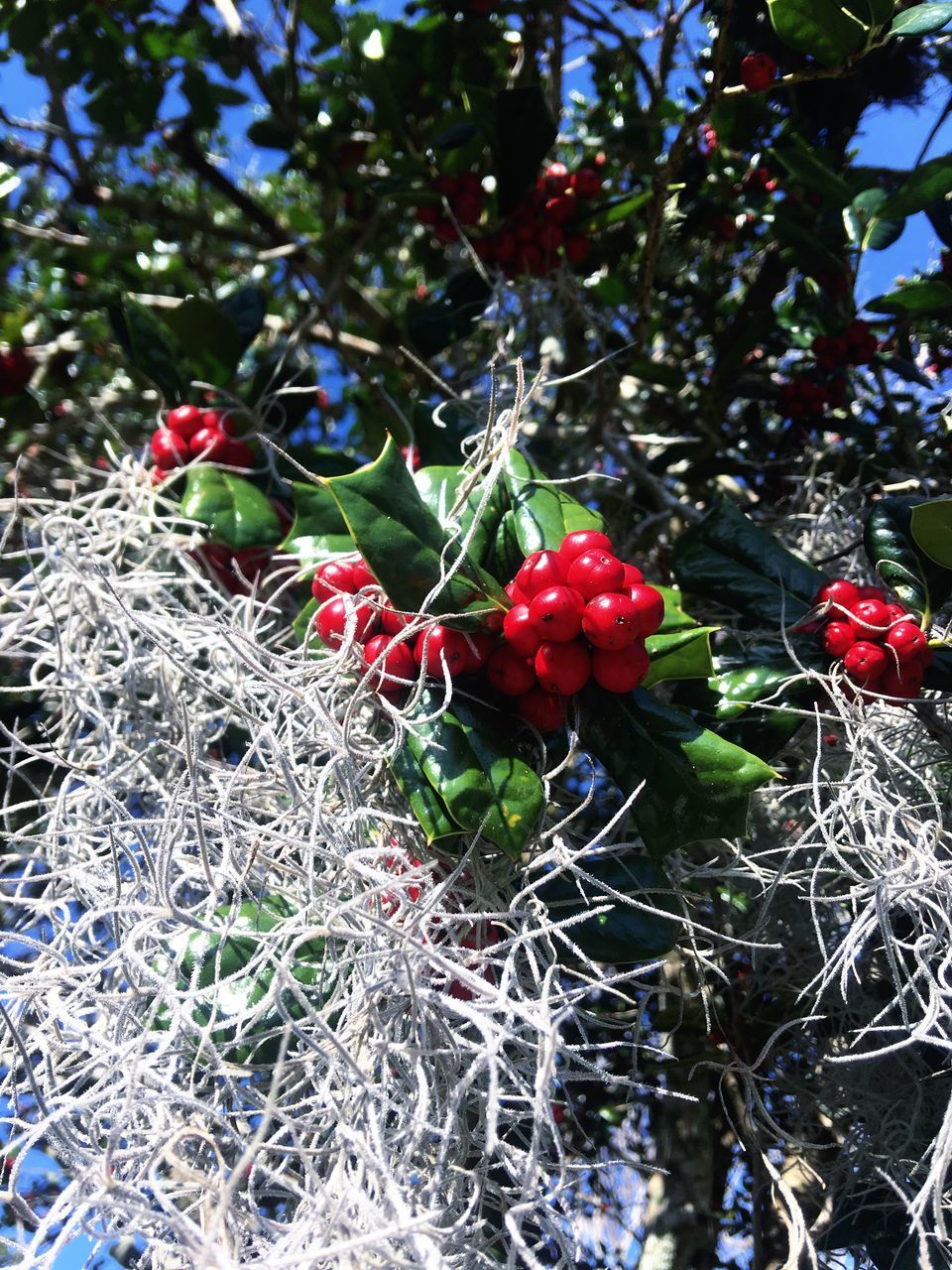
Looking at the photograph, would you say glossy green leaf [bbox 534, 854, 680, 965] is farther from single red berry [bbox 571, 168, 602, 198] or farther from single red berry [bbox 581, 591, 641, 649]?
single red berry [bbox 571, 168, 602, 198]

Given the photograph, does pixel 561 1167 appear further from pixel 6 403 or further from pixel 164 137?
pixel 164 137

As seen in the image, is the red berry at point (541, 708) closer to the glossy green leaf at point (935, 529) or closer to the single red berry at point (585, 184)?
the glossy green leaf at point (935, 529)

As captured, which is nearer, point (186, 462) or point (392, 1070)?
point (392, 1070)

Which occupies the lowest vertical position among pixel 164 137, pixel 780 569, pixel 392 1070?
pixel 392 1070

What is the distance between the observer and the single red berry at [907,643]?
3.58 ft

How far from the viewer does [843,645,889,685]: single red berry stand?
3.63ft

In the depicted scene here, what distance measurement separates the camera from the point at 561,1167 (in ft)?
2.72

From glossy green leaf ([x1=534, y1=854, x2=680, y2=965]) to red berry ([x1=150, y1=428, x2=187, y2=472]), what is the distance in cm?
96

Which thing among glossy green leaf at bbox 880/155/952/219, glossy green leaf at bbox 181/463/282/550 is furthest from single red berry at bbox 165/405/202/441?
glossy green leaf at bbox 880/155/952/219

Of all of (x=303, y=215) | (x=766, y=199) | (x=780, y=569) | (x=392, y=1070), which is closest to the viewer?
(x=392, y=1070)

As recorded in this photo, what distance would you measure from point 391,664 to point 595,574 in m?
0.24

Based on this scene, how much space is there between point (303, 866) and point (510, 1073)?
0.34m

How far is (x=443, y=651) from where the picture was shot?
38.9 inches

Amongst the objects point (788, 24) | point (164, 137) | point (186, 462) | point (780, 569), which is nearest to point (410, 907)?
point (780, 569)
